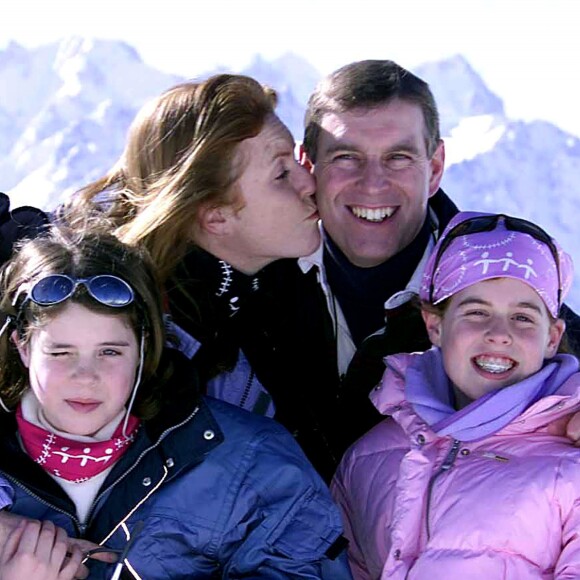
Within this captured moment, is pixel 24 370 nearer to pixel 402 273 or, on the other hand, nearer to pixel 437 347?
pixel 437 347

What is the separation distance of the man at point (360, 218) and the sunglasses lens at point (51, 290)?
0.97 m

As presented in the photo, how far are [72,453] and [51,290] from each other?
378mm

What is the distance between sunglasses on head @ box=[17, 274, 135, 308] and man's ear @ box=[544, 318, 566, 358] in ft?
3.40

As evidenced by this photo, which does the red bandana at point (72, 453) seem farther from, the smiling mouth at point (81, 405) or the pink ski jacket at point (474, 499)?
the pink ski jacket at point (474, 499)

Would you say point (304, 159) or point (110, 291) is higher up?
point (304, 159)

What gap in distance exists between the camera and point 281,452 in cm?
258

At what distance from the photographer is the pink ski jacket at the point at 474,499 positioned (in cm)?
242

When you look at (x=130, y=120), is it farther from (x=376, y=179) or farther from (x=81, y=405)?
(x=81, y=405)

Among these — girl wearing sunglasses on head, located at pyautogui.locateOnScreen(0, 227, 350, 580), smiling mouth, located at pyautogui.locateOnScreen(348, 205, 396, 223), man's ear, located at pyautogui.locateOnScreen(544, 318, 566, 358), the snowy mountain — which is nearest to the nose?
man's ear, located at pyautogui.locateOnScreen(544, 318, 566, 358)

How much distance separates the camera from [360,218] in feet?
11.4

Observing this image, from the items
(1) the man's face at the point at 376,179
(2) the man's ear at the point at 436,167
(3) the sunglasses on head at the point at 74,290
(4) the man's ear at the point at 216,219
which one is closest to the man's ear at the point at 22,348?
(3) the sunglasses on head at the point at 74,290

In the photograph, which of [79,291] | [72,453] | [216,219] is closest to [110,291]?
[79,291]

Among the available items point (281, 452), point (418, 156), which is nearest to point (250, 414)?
point (281, 452)

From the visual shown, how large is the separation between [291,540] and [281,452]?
0.21 metres
